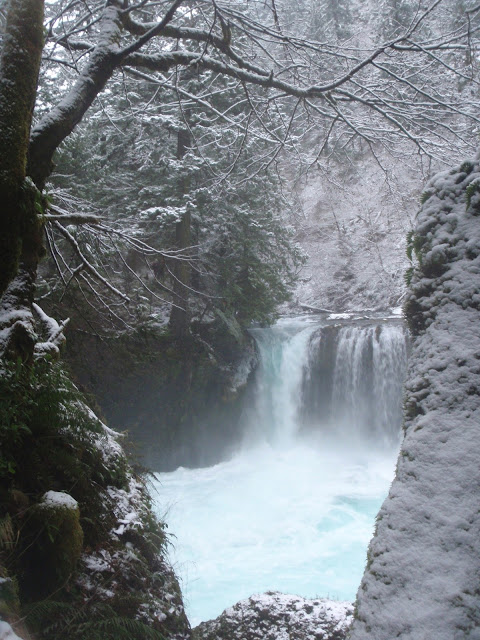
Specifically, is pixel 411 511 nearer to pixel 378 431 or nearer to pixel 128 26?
pixel 128 26

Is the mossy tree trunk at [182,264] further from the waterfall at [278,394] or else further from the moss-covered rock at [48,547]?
the moss-covered rock at [48,547]

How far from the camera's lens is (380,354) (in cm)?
1424

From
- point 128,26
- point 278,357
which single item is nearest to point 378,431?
point 278,357

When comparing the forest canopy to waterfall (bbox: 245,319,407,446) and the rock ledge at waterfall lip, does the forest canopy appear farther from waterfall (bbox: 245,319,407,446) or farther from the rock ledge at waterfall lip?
the rock ledge at waterfall lip

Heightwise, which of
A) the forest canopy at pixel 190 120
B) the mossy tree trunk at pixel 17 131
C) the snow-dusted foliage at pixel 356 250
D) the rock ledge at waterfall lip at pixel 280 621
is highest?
the snow-dusted foliage at pixel 356 250

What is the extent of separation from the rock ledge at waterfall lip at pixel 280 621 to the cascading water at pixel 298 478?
202 cm

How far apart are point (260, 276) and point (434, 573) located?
12.3 meters

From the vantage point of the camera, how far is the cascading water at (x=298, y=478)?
8.22 m

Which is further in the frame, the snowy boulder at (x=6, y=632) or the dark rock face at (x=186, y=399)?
the dark rock face at (x=186, y=399)

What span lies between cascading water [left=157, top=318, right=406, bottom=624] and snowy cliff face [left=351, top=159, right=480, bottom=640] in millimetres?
5171

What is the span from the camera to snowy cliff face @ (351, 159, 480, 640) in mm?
1503

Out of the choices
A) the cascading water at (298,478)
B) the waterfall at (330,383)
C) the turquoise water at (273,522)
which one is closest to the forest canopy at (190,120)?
the waterfall at (330,383)

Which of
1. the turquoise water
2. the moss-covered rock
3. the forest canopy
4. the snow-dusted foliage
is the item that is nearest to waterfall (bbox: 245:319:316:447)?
the turquoise water

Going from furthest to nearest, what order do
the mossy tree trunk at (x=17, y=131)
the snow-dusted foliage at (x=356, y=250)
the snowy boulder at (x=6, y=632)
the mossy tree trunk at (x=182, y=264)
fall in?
the snow-dusted foliage at (x=356, y=250) → the mossy tree trunk at (x=182, y=264) → the mossy tree trunk at (x=17, y=131) → the snowy boulder at (x=6, y=632)
